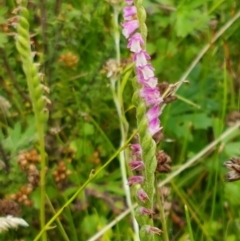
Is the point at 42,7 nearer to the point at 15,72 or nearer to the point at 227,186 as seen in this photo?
the point at 15,72

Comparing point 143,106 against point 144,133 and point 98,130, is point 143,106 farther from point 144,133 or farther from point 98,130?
point 98,130

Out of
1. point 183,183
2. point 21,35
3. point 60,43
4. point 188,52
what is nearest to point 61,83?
point 60,43

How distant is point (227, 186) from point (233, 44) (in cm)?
77

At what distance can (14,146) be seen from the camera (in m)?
1.58

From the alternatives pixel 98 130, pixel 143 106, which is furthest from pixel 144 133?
pixel 98 130

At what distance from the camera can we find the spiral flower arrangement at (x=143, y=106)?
0.97 meters

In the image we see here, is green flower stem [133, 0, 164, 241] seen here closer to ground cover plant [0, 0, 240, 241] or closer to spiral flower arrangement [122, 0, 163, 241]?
spiral flower arrangement [122, 0, 163, 241]

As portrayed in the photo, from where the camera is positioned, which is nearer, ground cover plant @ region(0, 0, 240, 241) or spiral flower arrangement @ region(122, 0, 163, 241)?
spiral flower arrangement @ region(122, 0, 163, 241)

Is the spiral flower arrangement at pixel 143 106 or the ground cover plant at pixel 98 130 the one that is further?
the ground cover plant at pixel 98 130

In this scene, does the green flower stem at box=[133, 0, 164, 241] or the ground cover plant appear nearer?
the green flower stem at box=[133, 0, 164, 241]

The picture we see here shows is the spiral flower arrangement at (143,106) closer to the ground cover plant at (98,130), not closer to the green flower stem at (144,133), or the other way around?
the green flower stem at (144,133)

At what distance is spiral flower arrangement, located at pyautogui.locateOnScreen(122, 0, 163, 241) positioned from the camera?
3.19 feet

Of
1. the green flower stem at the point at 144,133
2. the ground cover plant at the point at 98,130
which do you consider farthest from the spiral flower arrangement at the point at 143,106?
the ground cover plant at the point at 98,130

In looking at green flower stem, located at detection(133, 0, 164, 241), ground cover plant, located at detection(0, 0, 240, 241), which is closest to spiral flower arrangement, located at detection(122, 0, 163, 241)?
green flower stem, located at detection(133, 0, 164, 241)
